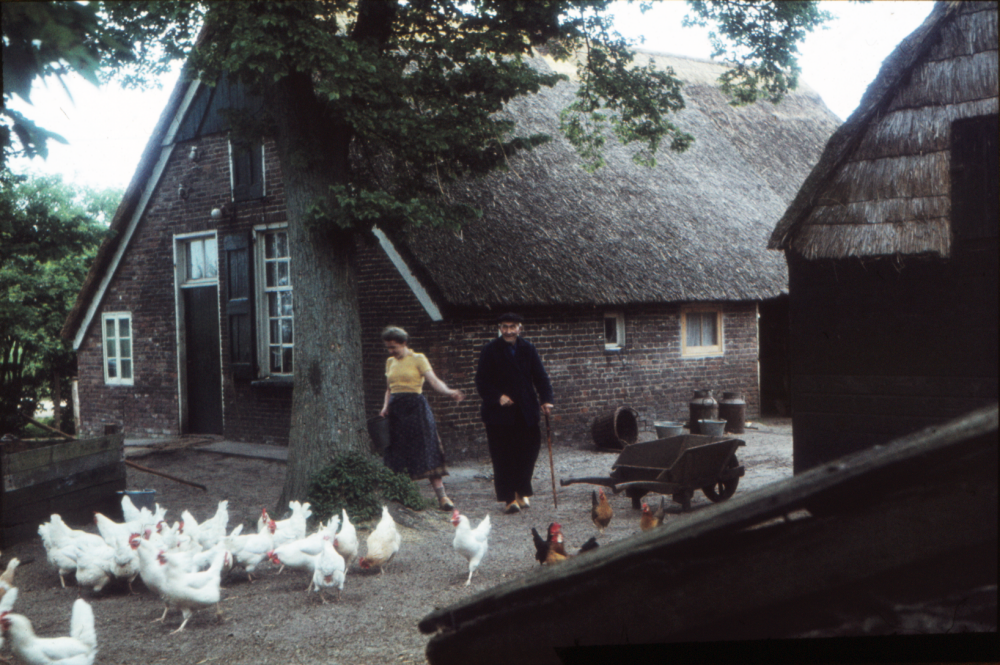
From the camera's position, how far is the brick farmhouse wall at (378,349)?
37.2ft

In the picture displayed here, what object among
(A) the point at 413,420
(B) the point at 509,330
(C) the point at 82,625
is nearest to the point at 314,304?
(A) the point at 413,420

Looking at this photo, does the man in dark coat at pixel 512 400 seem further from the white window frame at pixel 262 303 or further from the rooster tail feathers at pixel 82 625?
the white window frame at pixel 262 303

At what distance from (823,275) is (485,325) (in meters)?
6.92

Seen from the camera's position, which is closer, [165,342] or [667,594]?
[667,594]

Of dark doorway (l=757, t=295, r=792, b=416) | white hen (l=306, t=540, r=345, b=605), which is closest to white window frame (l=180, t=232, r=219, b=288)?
white hen (l=306, t=540, r=345, b=605)

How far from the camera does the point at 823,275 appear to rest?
4859 millimetres

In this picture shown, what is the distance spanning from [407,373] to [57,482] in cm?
309

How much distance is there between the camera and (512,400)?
25.9 feet

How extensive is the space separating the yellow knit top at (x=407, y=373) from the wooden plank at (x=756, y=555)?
21.2 feet

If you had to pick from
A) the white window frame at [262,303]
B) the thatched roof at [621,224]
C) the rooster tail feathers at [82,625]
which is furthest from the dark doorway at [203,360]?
the rooster tail feathers at [82,625]

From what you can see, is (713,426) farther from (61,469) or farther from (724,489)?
(61,469)

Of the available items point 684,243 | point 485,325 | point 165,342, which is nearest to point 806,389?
point 485,325

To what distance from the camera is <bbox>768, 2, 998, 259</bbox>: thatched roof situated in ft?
11.4

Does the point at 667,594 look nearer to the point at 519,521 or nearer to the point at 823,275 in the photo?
the point at 823,275
